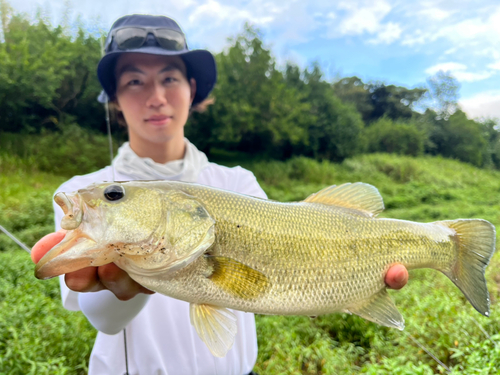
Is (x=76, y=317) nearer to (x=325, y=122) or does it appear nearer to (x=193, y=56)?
(x=193, y=56)

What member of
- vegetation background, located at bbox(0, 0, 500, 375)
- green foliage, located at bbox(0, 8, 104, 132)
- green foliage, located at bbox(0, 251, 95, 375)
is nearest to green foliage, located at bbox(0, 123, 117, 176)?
vegetation background, located at bbox(0, 0, 500, 375)

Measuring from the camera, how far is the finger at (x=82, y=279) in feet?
3.90

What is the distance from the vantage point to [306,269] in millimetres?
1334

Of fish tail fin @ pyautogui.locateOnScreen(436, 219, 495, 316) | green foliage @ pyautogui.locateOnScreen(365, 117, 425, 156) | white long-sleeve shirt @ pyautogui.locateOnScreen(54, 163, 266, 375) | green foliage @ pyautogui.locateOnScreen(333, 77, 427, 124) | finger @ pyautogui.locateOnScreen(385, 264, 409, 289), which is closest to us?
finger @ pyautogui.locateOnScreen(385, 264, 409, 289)

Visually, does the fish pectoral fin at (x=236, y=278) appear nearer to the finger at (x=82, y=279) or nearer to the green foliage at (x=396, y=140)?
the finger at (x=82, y=279)

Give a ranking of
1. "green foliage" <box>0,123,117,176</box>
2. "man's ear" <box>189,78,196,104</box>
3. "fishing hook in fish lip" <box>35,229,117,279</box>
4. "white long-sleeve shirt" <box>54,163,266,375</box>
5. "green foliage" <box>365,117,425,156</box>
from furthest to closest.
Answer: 1. "green foliage" <box>365,117,425,156</box>
2. "green foliage" <box>0,123,117,176</box>
3. "man's ear" <box>189,78,196,104</box>
4. "white long-sleeve shirt" <box>54,163,266,375</box>
5. "fishing hook in fish lip" <box>35,229,117,279</box>

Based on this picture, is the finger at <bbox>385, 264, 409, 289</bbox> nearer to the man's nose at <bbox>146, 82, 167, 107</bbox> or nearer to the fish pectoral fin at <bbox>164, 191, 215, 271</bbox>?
the fish pectoral fin at <bbox>164, 191, 215, 271</bbox>

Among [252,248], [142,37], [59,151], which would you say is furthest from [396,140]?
[252,248]

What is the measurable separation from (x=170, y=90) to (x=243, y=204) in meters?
1.15

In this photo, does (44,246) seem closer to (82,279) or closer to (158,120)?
(82,279)

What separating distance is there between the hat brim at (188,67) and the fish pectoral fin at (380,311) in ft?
5.78

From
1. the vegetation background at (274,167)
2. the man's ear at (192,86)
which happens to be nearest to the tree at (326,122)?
the vegetation background at (274,167)

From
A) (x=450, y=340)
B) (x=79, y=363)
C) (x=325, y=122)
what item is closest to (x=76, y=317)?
(x=79, y=363)

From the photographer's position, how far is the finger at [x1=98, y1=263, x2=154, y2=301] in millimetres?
1236
